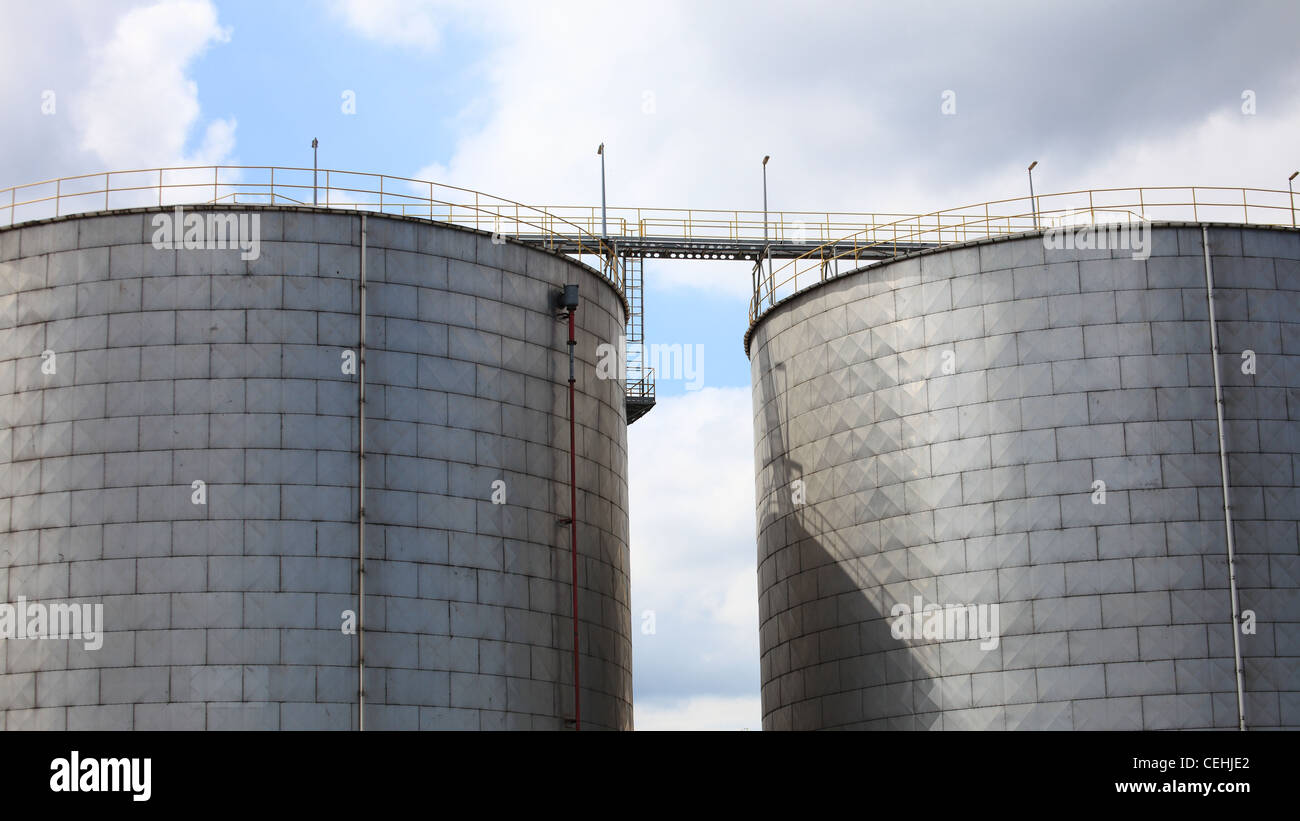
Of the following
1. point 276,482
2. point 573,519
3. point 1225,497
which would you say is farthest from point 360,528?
point 1225,497

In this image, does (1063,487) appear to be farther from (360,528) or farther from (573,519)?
(360,528)

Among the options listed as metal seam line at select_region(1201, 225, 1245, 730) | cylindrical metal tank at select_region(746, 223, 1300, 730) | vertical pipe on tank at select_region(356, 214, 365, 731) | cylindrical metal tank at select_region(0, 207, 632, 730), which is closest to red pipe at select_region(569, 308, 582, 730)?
cylindrical metal tank at select_region(0, 207, 632, 730)

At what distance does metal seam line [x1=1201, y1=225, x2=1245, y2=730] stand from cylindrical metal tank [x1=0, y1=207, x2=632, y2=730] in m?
14.3

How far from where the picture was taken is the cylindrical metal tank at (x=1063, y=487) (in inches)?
1492

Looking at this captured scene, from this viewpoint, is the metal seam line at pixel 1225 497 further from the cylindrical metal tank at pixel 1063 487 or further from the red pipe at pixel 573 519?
the red pipe at pixel 573 519

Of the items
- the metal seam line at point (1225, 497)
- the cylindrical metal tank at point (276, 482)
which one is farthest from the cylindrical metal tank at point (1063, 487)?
the cylindrical metal tank at point (276, 482)

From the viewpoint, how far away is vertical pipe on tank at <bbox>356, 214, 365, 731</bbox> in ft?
114

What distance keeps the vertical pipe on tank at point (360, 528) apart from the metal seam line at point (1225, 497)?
18747mm

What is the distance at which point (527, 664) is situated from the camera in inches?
1465

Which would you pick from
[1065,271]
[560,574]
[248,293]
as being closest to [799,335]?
[1065,271]

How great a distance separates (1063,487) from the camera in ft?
128

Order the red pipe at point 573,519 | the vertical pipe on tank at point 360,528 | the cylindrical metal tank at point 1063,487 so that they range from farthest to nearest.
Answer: the red pipe at point 573,519 < the cylindrical metal tank at point 1063,487 < the vertical pipe on tank at point 360,528

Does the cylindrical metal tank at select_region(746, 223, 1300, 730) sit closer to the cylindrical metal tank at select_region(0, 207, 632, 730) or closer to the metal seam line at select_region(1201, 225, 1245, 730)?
the metal seam line at select_region(1201, 225, 1245, 730)
